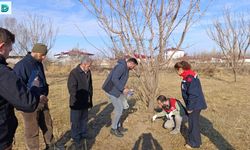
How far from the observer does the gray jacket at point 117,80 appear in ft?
16.7

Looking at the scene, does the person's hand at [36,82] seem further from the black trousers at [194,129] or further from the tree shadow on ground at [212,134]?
the tree shadow on ground at [212,134]

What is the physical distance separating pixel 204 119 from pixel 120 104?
8.23 ft

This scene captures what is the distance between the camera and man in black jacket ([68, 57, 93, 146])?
481 centimetres

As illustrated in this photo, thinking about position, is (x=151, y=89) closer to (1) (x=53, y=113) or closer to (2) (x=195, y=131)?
(2) (x=195, y=131)

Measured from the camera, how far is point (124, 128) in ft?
19.3

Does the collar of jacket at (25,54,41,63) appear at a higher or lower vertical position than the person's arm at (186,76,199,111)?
higher

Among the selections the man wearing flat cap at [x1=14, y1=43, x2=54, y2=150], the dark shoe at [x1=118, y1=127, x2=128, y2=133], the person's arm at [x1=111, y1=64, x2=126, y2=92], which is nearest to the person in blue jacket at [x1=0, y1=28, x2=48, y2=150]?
the man wearing flat cap at [x1=14, y1=43, x2=54, y2=150]


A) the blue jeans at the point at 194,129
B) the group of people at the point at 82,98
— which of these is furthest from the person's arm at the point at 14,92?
the blue jeans at the point at 194,129

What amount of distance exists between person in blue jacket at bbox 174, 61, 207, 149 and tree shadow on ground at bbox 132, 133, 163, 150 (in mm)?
599

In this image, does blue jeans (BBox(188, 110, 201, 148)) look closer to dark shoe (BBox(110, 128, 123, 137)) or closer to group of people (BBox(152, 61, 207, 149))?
group of people (BBox(152, 61, 207, 149))

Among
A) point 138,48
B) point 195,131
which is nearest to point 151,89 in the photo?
point 138,48

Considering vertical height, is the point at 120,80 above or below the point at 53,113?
above

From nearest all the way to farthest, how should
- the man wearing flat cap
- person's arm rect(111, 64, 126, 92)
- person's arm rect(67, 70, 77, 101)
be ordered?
the man wearing flat cap < person's arm rect(67, 70, 77, 101) < person's arm rect(111, 64, 126, 92)

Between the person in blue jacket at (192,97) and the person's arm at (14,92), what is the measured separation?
10.3ft
